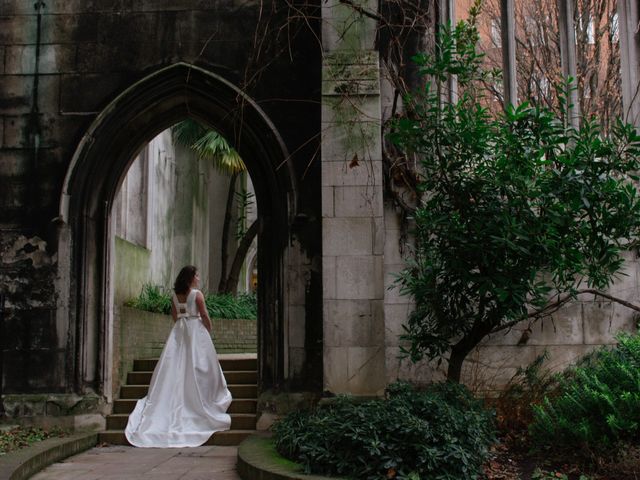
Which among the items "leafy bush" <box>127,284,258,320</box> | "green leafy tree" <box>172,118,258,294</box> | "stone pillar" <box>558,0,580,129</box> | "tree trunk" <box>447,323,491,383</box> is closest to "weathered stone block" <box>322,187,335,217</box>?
"tree trunk" <box>447,323,491,383</box>

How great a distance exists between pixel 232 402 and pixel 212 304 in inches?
224

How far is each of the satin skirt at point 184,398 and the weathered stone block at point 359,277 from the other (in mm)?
2179

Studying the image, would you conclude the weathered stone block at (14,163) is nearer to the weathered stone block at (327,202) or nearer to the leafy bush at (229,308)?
the weathered stone block at (327,202)

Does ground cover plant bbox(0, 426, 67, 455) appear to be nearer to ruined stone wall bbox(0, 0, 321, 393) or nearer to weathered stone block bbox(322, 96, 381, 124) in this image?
ruined stone wall bbox(0, 0, 321, 393)

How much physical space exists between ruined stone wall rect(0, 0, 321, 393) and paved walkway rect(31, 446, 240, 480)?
103cm

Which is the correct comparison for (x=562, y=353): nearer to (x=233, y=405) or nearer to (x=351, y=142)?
(x=351, y=142)

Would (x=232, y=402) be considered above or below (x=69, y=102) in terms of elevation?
below

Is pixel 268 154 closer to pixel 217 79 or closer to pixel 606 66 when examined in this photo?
pixel 217 79

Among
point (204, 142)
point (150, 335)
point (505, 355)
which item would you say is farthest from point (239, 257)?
point (505, 355)

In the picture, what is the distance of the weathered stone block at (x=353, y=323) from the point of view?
7.12 m

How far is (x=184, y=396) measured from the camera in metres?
8.48

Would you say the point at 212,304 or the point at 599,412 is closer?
the point at 599,412

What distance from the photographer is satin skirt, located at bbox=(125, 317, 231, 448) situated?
8125 millimetres

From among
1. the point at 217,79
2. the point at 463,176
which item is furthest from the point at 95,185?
the point at 463,176
